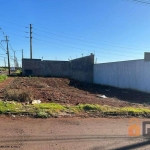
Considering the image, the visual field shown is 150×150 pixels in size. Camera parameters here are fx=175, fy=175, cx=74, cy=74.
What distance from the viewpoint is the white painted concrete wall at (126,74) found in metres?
13.6

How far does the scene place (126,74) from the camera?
16.0m

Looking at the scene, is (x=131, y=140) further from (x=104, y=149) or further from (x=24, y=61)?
(x=24, y=61)

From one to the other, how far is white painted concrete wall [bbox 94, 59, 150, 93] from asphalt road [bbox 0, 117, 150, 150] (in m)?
9.04

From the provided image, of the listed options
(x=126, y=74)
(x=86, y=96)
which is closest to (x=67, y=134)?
(x=86, y=96)

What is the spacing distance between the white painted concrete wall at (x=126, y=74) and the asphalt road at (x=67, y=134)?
9.04 m

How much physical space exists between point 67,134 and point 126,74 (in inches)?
506

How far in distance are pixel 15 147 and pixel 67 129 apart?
1.46m

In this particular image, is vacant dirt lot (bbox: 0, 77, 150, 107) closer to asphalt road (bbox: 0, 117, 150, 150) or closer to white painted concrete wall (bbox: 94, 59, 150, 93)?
white painted concrete wall (bbox: 94, 59, 150, 93)

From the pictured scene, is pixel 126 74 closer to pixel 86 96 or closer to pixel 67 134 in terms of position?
pixel 86 96

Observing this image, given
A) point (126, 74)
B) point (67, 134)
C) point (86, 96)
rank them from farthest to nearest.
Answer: point (126, 74)
point (86, 96)
point (67, 134)

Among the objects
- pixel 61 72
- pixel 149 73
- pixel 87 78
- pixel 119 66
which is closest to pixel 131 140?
pixel 149 73

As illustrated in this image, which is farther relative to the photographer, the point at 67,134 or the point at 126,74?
the point at 126,74

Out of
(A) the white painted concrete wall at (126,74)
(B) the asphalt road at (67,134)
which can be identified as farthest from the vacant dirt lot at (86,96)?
(B) the asphalt road at (67,134)

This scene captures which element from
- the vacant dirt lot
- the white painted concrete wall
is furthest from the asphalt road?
the white painted concrete wall
